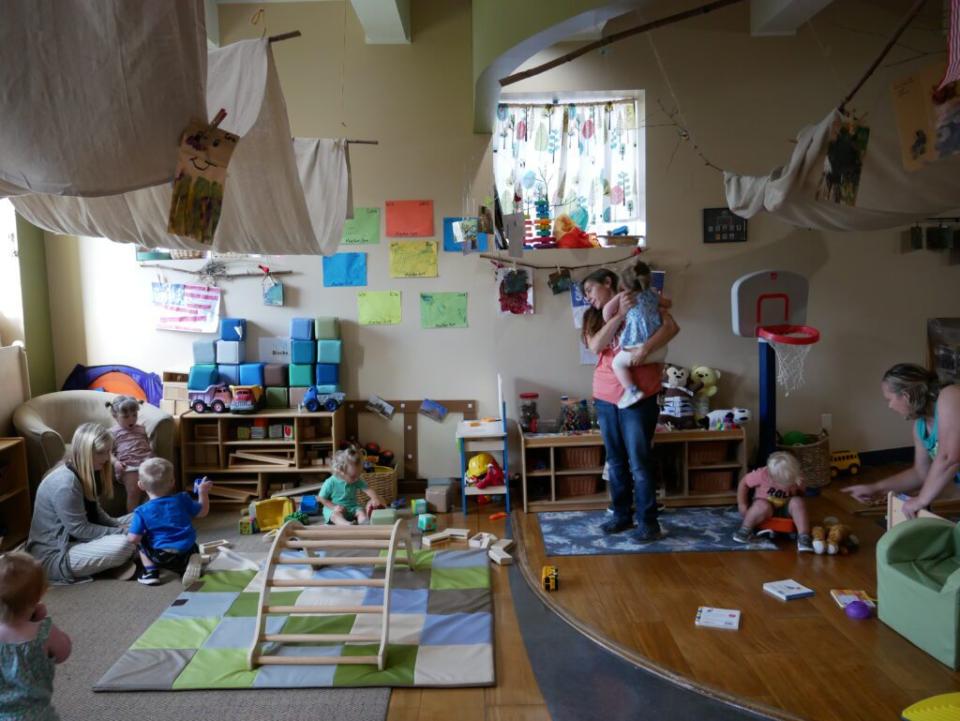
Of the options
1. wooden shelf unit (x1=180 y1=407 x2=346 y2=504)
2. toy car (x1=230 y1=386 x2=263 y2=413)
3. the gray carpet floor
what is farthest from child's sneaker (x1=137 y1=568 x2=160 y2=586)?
toy car (x1=230 y1=386 x2=263 y2=413)

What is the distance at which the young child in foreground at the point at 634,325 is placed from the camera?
3861 millimetres

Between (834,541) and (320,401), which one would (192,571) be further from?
(834,541)

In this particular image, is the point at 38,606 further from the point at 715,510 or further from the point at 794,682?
the point at 715,510

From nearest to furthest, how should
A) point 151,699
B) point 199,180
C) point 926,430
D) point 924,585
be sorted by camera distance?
1. point 199,180
2. point 151,699
3. point 924,585
4. point 926,430

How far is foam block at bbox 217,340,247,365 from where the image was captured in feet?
16.1

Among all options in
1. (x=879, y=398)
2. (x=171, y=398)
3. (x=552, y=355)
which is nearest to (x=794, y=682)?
(x=552, y=355)

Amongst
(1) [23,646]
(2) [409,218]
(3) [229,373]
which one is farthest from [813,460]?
(1) [23,646]

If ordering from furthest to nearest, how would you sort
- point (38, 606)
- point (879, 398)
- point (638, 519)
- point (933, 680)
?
1. point (879, 398)
2. point (638, 519)
3. point (933, 680)
4. point (38, 606)

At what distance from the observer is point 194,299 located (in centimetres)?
507

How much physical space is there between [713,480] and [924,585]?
1976 millimetres

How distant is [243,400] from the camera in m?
4.73

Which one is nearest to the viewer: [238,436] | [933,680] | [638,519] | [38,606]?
[38,606]

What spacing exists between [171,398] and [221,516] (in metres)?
0.90

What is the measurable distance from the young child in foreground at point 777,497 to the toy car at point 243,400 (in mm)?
3120
